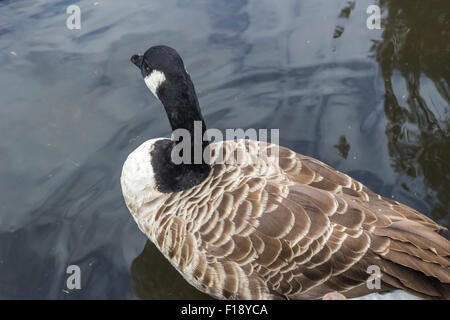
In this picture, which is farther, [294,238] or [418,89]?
[418,89]

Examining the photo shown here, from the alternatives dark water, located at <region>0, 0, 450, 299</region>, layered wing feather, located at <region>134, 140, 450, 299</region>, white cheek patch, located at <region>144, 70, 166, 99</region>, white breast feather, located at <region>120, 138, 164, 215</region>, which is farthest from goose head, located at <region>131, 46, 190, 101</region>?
dark water, located at <region>0, 0, 450, 299</region>

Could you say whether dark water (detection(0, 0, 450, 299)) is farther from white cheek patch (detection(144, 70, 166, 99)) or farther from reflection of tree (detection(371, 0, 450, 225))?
white cheek patch (detection(144, 70, 166, 99))

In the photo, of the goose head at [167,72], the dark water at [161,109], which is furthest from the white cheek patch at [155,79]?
the dark water at [161,109]

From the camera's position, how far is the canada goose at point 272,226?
2.74 m

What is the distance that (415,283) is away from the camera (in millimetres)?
2676

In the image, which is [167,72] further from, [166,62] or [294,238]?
[294,238]

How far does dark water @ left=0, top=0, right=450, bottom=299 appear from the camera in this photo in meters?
3.84

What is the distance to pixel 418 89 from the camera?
5047 millimetres

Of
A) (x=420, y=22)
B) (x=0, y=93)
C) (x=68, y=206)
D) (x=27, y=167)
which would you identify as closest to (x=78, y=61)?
(x=0, y=93)

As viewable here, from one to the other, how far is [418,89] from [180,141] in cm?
320

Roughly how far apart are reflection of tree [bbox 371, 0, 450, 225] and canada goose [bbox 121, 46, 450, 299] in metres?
1.28

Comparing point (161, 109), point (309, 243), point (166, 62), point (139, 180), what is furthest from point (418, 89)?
point (139, 180)

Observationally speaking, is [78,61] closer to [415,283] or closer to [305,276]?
[305,276]

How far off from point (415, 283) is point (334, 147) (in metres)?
2.12
